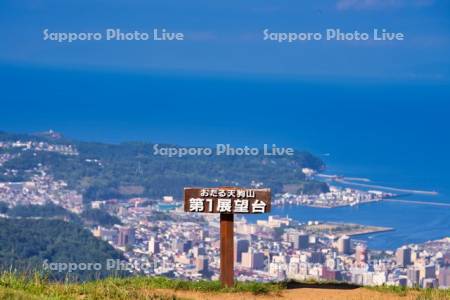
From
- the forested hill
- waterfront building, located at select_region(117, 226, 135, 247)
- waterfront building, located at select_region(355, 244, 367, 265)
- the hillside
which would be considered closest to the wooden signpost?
the hillside

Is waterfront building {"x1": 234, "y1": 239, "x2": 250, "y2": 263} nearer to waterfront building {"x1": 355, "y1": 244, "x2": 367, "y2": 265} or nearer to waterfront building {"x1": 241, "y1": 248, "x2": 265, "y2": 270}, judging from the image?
waterfront building {"x1": 241, "y1": 248, "x2": 265, "y2": 270}

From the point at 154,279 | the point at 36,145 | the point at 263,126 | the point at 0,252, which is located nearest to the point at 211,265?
the point at 0,252

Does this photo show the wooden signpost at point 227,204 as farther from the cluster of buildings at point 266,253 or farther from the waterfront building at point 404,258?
the waterfront building at point 404,258

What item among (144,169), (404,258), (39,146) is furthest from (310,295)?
(39,146)

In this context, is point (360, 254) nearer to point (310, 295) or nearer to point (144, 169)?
point (310, 295)

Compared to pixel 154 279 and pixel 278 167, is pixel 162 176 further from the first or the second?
pixel 154 279

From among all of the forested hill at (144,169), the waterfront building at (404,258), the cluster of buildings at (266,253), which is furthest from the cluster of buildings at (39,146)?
the waterfront building at (404,258)
